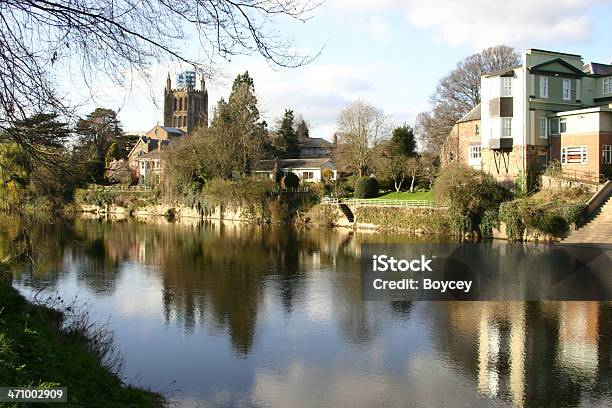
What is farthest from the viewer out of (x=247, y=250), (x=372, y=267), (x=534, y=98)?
(x=534, y=98)

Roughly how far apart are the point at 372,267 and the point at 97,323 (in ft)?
42.4

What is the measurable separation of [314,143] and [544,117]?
44.0 m

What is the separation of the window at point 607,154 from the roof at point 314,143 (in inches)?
1770

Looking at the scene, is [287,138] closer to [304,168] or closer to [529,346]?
[304,168]

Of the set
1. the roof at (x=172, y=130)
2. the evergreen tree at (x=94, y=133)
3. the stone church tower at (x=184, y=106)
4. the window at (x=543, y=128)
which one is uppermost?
the stone church tower at (x=184, y=106)

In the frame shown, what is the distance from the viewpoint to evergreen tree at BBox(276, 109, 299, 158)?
68688 mm

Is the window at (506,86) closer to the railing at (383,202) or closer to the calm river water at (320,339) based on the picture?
the railing at (383,202)

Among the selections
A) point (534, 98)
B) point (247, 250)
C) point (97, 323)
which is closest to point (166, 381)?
point (97, 323)

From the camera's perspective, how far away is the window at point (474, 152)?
41125mm

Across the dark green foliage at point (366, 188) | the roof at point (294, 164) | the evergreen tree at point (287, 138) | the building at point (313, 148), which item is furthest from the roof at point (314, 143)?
the dark green foliage at point (366, 188)

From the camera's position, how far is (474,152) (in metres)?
41.5

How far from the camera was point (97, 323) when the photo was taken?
15.3 m

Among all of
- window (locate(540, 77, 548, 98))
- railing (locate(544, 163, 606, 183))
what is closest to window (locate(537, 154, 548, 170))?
railing (locate(544, 163, 606, 183))

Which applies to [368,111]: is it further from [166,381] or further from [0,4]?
[0,4]
